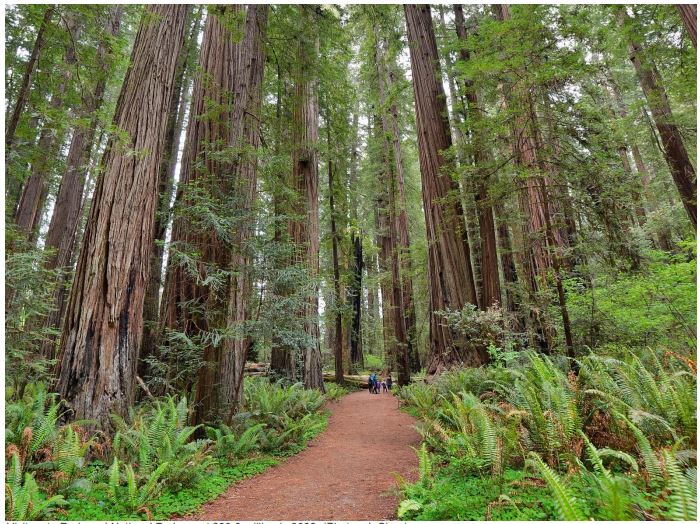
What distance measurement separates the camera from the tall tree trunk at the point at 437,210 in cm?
755

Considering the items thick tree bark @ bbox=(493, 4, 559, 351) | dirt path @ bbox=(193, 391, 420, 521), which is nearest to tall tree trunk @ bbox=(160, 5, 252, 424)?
dirt path @ bbox=(193, 391, 420, 521)

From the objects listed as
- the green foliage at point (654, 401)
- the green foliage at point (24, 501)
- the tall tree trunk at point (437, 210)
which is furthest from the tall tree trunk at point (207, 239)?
the green foliage at point (654, 401)

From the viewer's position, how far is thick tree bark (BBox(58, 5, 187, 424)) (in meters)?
4.05

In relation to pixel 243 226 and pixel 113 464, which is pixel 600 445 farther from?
pixel 243 226

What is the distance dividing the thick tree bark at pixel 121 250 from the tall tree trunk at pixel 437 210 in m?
4.94

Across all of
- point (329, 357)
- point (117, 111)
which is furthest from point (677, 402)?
point (329, 357)

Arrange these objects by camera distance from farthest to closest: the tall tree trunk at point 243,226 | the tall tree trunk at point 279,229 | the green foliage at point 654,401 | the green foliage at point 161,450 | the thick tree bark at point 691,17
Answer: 1. the tall tree trunk at point 279,229
2. the tall tree trunk at point 243,226
3. the thick tree bark at point 691,17
4. the green foliage at point 161,450
5. the green foliage at point 654,401

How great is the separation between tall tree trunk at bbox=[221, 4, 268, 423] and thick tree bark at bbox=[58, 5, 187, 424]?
1.13 m

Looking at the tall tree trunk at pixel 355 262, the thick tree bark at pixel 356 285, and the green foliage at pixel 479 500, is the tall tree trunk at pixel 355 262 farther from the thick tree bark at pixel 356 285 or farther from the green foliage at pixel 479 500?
the green foliage at pixel 479 500

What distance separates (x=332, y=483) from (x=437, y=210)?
5.85 m

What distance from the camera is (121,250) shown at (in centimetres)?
438

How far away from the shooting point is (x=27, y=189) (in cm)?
984

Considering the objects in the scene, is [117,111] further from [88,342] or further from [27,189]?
[27,189]

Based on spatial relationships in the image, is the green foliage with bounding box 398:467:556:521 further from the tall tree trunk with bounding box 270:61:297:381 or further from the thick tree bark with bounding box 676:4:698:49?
the thick tree bark with bounding box 676:4:698:49
